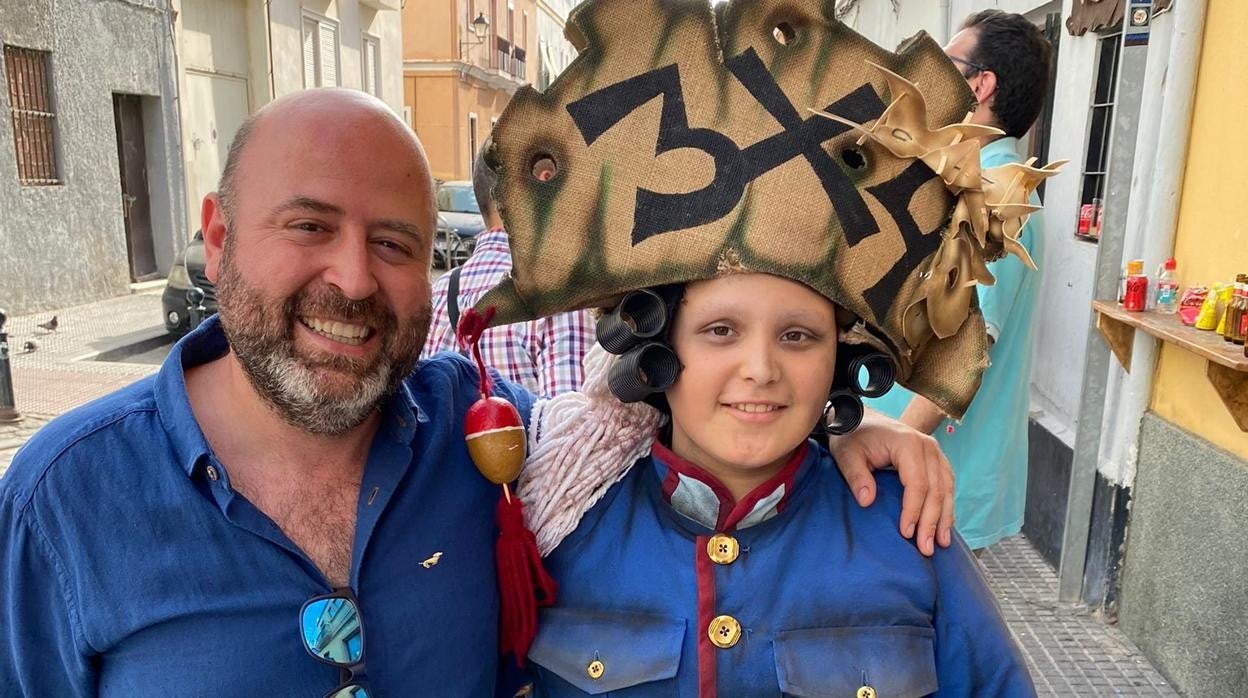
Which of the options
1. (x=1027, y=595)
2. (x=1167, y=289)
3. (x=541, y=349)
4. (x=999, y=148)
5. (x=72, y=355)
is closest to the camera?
(x=999, y=148)

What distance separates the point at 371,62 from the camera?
20.5 metres

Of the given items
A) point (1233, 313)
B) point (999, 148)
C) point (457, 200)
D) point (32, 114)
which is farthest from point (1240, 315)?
A: point (457, 200)

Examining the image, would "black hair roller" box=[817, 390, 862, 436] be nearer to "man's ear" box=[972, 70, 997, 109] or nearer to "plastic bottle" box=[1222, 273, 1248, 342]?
"man's ear" box=[972, 70, 997, 109]

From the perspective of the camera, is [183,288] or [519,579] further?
[183,288]

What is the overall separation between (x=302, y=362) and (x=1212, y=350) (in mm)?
2650

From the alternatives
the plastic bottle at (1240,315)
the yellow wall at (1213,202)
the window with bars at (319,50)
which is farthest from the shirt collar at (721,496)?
the window with bars at (319,50)

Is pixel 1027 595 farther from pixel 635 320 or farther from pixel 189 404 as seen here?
pixel 189 404

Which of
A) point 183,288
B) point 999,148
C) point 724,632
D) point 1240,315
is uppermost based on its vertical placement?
point 999,148

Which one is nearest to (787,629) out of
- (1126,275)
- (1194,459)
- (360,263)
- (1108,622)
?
(360,263)

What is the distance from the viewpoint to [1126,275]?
3604 millimetres

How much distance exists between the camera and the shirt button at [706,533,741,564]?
164 cm

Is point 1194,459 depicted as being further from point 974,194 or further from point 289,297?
point 289,297

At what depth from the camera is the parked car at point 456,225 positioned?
13344mm

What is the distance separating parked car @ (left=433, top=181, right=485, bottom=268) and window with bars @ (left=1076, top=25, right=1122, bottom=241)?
29.1 ft
